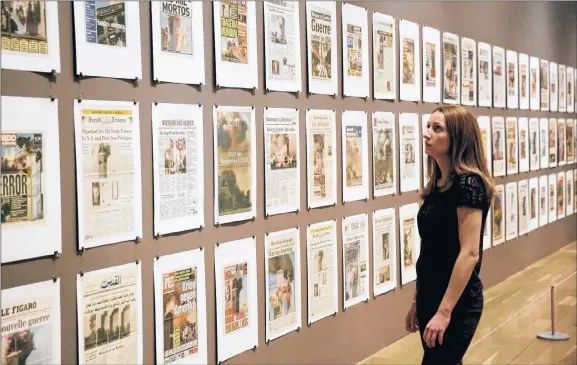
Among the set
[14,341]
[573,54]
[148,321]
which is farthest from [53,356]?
[573,54]

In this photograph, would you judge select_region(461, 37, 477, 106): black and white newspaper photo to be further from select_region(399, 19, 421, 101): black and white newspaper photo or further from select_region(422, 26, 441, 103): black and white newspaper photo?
select_region(399, 19, 421, 101): black and white newspaper photo

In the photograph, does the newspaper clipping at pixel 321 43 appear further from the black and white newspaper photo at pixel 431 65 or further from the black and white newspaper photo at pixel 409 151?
the black and white newspaper photo at pixel 431 65

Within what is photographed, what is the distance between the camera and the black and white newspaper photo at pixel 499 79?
8880 mm

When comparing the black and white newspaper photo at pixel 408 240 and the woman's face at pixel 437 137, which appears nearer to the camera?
the woman's face at pixel 437 137

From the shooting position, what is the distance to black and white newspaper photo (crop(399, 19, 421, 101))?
6594mm

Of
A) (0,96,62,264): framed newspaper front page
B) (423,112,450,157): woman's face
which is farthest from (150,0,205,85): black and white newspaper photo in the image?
(423,112,450,157): woman's face

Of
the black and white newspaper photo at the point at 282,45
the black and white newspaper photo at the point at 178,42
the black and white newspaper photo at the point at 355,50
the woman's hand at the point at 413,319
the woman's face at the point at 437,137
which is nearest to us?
the woman's face at the point at 437,137

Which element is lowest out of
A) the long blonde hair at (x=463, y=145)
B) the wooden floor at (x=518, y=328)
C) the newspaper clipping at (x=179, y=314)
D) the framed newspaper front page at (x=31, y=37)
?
the wooden floor at (x=518, y=328)

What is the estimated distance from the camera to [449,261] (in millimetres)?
3434

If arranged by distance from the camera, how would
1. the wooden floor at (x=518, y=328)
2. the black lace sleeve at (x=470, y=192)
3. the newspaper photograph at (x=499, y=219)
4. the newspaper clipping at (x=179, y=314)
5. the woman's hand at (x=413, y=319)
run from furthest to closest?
the newspaper photograph at (x=499, y=219), the wooden floor at (x=518, y=328), the newspaper clipping at (x=179, y=314), the woman's hand at (x=413, y=319), the black lace sleeve at (x=470, y=192)

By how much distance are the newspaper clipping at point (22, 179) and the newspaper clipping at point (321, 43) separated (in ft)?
7.97

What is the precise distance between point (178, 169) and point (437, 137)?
149 cm

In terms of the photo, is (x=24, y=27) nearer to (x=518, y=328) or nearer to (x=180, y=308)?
(x=180, y=308)

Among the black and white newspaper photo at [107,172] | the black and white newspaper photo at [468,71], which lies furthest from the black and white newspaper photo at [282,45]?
the black and white newspaper photo at [468,71]
